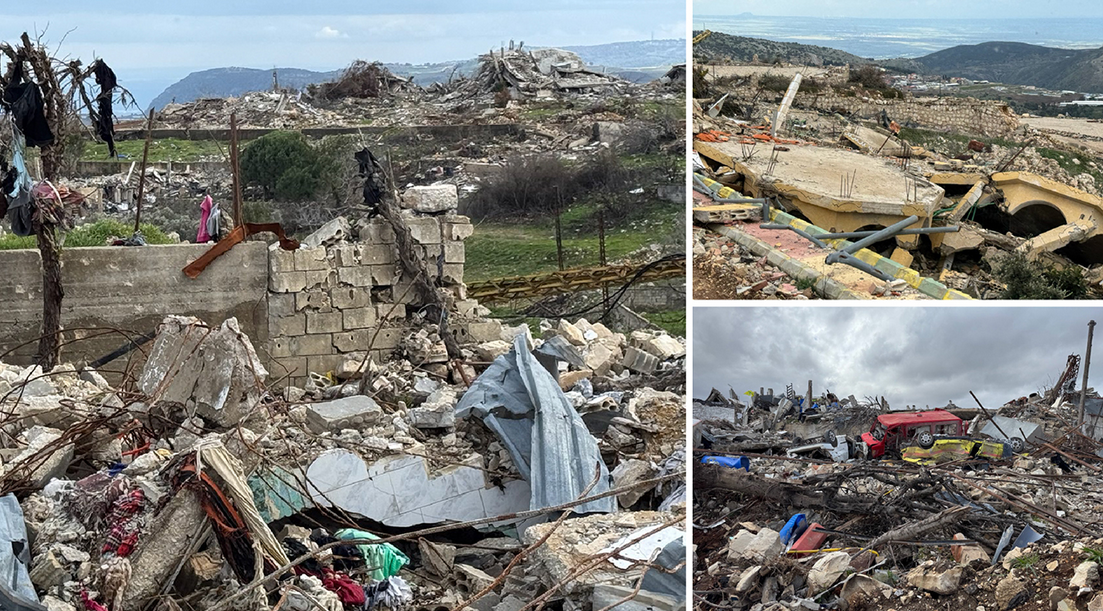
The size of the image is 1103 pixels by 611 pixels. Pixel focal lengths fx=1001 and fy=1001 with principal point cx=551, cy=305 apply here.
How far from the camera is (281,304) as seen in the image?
27.0 feet

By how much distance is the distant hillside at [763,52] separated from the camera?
783 centimetres

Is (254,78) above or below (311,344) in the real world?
above

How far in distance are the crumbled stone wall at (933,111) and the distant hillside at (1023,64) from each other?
1239 millimetres

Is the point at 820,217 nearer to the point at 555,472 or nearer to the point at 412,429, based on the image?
the point at 555,472

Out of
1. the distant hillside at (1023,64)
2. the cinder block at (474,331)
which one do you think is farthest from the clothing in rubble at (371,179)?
the distant hillside at (1023,64)

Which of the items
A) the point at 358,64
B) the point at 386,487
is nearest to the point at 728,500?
the point at 386,487

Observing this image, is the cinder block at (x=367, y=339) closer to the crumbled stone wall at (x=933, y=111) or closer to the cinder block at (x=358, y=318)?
the cinder block at (x=358, y=318)

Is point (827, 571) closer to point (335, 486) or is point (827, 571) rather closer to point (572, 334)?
point (335, 486)

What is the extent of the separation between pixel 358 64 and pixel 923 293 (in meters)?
32.8

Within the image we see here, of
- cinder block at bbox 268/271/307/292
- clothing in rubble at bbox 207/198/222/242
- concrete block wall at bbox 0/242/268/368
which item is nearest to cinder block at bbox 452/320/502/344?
cinder block at bbox 268/271/307/292

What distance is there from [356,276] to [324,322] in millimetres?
465

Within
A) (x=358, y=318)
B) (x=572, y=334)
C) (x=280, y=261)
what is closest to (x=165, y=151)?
(x=280, y=261)

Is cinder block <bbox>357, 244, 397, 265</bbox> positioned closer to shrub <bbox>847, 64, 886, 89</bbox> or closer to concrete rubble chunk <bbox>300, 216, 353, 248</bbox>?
concrete rubble chunk <bbox>300, 216, 353, 248</bbox>

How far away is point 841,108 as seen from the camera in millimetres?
8914
